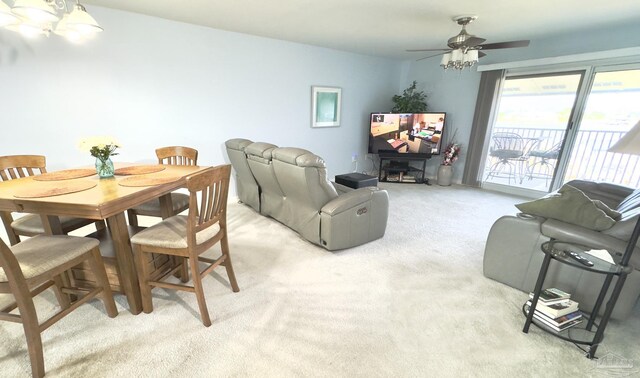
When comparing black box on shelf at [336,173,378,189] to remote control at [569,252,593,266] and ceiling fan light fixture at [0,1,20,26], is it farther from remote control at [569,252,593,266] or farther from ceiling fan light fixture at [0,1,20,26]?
ceiling fan light fixture at [0,1,20,26]

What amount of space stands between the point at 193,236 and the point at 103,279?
0.63 meters

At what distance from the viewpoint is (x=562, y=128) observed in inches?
156

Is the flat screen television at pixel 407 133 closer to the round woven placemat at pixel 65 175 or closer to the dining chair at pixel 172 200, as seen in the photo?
the dining chair at pixel 172 200

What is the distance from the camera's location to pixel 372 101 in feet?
17.6

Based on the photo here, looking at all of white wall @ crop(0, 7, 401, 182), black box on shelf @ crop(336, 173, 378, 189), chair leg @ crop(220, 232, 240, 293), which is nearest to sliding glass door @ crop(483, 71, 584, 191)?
black box on shelf @ crop(336, 173, 378, 189)

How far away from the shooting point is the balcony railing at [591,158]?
12.1ft

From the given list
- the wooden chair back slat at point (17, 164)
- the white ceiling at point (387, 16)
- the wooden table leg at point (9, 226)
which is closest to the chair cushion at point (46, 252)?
the wooden table leg at point (9, 226)

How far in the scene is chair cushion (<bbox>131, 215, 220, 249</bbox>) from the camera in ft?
5.08

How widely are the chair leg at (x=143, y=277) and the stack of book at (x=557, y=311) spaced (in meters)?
2.40

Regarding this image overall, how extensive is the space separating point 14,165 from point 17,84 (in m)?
0.98

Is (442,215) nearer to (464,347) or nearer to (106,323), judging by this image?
(464,347)

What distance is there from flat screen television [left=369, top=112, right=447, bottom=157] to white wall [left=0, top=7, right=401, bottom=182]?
→ 1200 millimetres

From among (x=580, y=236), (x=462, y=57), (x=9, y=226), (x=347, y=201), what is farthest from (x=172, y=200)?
(x=462, y=57)

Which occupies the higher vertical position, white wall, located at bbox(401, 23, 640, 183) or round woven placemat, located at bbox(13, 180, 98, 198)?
white wall, located at bbox(401, 23, 640, 183)
